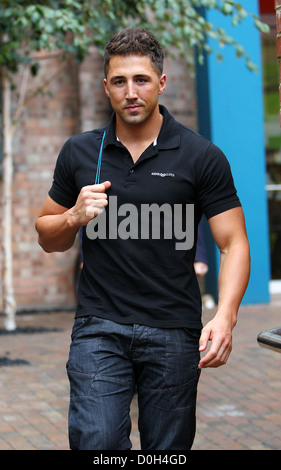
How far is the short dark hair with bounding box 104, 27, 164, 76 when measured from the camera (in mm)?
3213

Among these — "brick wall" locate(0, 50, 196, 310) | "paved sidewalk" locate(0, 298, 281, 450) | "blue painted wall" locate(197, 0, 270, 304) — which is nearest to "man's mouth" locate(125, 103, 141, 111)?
"paved sidewalk" locate(0, 298, 281, 450)

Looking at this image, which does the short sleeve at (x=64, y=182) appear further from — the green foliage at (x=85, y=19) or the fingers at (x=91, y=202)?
the green foliage at (x=85, y=19)

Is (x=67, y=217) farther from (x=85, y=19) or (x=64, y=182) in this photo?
(x=85, y=19)

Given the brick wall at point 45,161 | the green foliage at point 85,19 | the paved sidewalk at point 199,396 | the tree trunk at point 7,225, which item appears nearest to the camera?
the paved sidewalk at point 199,396

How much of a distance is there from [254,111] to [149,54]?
7.01 metres

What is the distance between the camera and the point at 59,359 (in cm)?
748

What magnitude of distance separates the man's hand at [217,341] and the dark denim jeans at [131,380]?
190 millimetres

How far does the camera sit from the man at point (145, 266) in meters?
3.16

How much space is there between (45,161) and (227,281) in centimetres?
739

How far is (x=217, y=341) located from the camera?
118 inches

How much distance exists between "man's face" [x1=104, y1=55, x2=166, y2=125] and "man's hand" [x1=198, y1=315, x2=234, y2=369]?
80 cm

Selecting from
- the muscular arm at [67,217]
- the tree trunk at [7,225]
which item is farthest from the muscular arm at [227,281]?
the tree trunk at [7,225]

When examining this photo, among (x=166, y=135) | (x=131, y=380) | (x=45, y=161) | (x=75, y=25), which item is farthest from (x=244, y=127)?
(x=131, y=380)

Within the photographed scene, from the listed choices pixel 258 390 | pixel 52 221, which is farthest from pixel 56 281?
pixel 52 221
